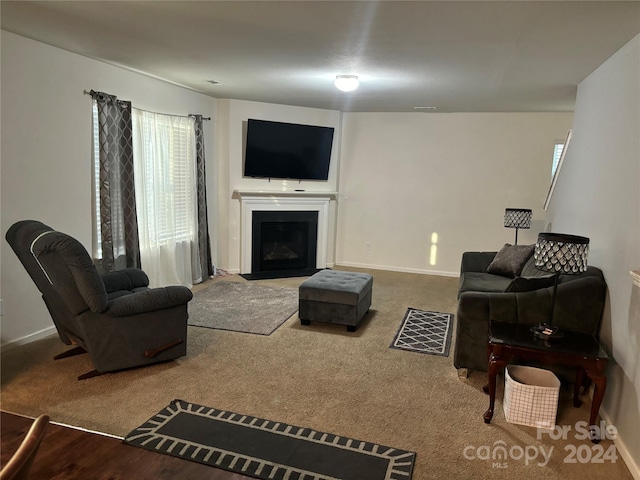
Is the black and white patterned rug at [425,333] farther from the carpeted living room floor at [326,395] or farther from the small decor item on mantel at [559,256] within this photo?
the small decor item on mantel at [559,256]

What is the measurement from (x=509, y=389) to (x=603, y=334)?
0.76 metres

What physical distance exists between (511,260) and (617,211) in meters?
1.75

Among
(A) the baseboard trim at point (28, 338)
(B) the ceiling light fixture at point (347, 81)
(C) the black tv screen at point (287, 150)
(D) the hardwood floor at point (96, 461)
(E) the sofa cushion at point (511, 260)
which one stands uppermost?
(B) the ceiling light fixture at point (347, 81)

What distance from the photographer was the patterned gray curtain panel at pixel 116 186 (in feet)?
13.5

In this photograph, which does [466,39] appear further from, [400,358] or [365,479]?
[365,479]

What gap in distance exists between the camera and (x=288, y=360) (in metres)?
3.49

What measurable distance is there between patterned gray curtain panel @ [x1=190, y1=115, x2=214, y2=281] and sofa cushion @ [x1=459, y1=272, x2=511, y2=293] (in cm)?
317

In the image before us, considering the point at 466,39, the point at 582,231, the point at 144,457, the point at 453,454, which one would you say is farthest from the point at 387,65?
the point at 144,457

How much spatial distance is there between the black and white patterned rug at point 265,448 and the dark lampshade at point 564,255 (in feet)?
4.43

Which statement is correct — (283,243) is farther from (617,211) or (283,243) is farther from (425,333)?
(617,211)

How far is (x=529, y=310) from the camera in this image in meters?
2.99

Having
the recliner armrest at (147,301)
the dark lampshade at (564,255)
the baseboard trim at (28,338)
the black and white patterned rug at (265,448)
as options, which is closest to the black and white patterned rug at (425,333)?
the dark lampshade at (564,255)

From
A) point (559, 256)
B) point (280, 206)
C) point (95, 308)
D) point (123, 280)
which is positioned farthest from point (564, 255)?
point (280, 206)

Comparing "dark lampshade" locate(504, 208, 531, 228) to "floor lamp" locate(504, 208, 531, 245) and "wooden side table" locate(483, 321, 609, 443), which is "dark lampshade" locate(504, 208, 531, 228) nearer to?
"floor lamp" locate(504, 208, 531, 245)
